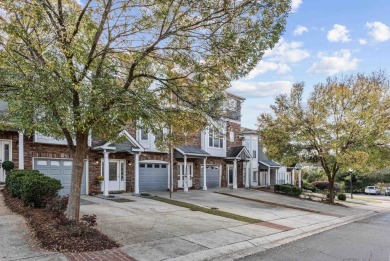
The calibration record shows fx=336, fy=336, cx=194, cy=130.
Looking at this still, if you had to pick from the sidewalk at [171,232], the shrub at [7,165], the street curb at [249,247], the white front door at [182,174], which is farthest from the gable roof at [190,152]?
the street curb at [249,247]

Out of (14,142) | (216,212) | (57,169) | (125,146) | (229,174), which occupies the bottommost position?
(216,212)

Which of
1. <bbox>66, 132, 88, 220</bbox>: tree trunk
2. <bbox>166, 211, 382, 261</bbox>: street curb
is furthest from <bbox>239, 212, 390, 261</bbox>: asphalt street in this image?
<bbox>66, 132, 88, 220</bbox>: tree trunk

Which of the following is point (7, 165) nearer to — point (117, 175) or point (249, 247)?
point (117, 175)

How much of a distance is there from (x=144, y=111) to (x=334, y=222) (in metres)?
11.9

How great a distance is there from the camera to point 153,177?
24.3 metres

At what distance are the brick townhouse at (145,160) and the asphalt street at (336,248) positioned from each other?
401 centimetres

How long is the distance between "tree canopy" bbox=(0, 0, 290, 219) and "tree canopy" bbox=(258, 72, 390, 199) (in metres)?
14.8

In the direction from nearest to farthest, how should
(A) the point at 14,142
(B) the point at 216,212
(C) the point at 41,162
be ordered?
1. (B) the point at 216,212
2. (A) the point at 14,142
3. (C) the point at 41,162

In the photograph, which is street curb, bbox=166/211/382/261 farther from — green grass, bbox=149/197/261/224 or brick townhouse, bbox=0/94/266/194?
brick townhouse, bbox=0/94/266/194

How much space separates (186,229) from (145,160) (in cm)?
1281

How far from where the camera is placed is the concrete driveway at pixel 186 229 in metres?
8.62

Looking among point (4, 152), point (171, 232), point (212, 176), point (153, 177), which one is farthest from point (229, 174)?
point (171, 232)

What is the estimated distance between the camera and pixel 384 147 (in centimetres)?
2405

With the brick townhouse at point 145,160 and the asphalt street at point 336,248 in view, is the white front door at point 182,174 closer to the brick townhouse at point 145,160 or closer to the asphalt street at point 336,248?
the brick townhouse at point 145,160
